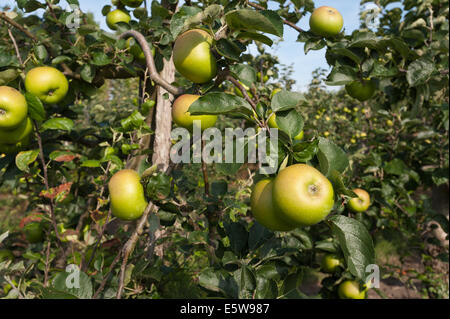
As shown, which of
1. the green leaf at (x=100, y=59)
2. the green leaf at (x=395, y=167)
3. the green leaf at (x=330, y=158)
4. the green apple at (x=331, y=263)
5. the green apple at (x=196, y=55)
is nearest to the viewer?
the green leaf at (x=330, y=158)

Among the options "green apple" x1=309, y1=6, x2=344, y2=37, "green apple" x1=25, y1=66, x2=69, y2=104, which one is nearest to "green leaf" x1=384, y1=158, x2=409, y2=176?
"green apple" x1=309, y1=6, x2=344, y2=37

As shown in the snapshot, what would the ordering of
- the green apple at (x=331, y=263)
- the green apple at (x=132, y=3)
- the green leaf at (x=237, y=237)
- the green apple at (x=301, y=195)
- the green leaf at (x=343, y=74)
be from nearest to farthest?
the green apple at (x=301, y=195), the green leaf at (x=237, y=237), the green leaf at (x=343, y=74), the green apple at (x=132, y=3), the green apple at (x=331, y=263)

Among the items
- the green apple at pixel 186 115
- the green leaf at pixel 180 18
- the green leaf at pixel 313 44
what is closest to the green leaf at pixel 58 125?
the green apple at pixel 186 115

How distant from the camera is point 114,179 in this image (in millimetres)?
1059

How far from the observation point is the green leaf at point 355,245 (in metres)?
0.64

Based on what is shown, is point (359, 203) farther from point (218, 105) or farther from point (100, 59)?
point (100, 59)

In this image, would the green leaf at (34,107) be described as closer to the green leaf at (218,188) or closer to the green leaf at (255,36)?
the green leaf at (218,188)

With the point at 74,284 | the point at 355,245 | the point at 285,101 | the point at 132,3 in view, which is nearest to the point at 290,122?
the point at 285,101

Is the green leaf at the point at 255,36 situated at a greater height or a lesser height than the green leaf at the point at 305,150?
greater

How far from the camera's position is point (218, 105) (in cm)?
71

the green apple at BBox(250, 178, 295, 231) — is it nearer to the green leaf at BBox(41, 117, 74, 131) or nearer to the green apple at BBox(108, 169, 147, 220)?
the green apple at BBox(108, 169, 147, 220)

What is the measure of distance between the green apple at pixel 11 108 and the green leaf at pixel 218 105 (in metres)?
0.85
